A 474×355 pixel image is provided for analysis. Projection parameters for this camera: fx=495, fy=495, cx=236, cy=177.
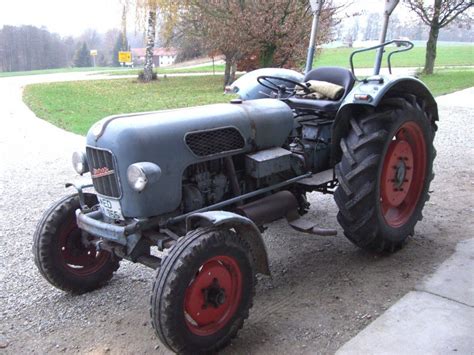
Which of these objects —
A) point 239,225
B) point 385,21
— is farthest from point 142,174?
point 385,21

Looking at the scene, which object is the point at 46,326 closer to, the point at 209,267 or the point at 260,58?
the point at 209,267

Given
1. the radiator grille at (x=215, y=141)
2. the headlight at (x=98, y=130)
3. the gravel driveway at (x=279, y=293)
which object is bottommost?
the gravel driveway at (x=279, y=293)

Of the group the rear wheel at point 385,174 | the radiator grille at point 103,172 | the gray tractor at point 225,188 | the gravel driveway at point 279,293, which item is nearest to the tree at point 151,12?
the gravel driveway at point 279,293

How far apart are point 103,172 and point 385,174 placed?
227cm

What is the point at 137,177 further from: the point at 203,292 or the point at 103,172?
the point at 203,292

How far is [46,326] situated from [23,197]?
3.23m

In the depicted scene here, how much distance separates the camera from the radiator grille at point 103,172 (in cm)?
304

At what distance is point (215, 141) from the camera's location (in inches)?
131

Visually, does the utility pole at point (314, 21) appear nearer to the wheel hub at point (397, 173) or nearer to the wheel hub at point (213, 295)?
the wheel hub at point (397, 173)

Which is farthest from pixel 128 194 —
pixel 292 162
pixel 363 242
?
pixel 363 242

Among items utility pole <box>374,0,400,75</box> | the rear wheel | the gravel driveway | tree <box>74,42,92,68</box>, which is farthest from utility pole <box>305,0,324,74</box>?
tree <box>74,42,92,68</box>

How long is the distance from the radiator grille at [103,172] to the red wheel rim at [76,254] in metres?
0.58

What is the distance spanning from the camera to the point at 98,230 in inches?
123

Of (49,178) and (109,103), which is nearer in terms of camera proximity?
(49,178)
